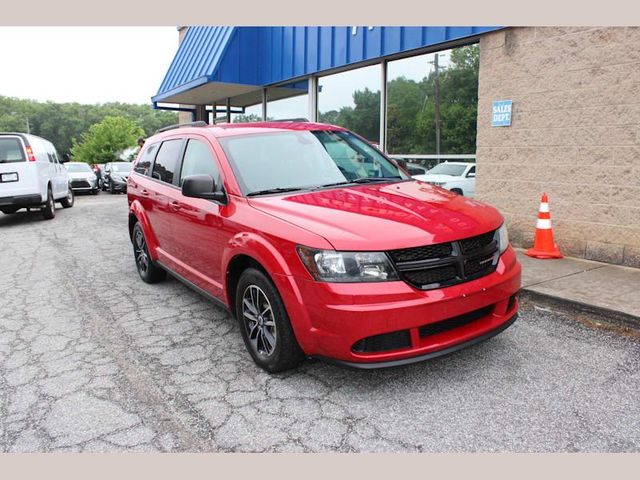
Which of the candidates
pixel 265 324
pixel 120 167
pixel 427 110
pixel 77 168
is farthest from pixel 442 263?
pixel 77 168

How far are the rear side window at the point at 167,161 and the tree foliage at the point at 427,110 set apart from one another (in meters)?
4.69

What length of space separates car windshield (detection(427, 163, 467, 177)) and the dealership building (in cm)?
21

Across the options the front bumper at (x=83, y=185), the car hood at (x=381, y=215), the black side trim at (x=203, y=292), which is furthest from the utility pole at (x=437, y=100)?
the front bumper at (x=83, y=185)

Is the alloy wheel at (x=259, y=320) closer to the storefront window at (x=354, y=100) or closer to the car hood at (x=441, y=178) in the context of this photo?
the car hood at (x=441, y=178)

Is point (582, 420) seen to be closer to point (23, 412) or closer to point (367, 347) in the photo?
point (367, 347)

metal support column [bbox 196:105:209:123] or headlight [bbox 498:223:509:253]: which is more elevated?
metal support column [bbox 196:105:209:123]

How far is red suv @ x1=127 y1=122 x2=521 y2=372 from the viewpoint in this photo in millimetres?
2965

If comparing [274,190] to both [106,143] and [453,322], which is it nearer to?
[453,322]

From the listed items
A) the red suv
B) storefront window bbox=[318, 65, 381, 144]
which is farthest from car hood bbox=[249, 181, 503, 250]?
storefront window bbox=[318, 65, 381, 144]

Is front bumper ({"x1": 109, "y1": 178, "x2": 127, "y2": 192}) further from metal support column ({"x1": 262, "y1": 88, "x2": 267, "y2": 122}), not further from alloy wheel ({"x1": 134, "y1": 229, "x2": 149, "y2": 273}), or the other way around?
alloy wheel ({"x1": 134, "y1": 229, "x2": 149, "y2": 273})

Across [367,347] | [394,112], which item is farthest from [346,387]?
[394,112]

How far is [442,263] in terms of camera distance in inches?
121

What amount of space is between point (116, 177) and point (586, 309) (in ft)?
64.9

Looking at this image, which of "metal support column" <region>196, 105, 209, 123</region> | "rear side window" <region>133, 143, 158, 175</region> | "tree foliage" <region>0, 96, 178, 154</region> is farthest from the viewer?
"tree foliage" <region>0, 96, 178, 154</region>
